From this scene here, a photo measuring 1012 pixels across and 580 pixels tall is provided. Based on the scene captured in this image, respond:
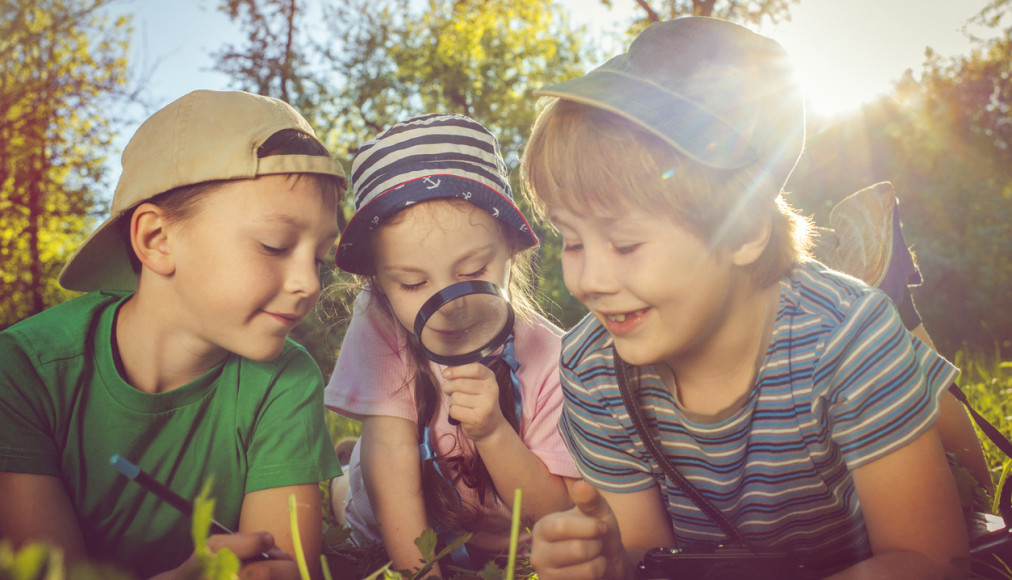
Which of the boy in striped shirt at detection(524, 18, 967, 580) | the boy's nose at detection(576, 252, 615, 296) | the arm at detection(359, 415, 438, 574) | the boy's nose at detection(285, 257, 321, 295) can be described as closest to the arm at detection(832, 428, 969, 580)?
the boy in striped shirt at detection(524, 18, 967, 580)

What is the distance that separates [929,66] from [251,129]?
1403 cm

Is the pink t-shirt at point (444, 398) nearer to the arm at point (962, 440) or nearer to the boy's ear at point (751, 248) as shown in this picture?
the boy's ear at point (751, 248)

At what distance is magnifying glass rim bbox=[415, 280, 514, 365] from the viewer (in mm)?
2615

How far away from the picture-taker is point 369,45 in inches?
469

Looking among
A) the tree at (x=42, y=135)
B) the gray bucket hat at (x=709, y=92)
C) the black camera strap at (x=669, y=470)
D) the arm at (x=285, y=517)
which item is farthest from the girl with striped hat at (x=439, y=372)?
the tree at (x=42, y=135)

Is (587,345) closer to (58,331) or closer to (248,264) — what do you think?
(248,264)

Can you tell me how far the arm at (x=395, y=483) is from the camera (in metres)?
2.80

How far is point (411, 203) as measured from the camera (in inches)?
110

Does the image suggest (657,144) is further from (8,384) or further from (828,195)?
(828,195)

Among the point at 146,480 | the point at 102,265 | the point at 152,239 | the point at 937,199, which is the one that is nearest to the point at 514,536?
the point at 146,480

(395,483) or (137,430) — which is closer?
(137,430)

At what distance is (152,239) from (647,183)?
5.56 ft

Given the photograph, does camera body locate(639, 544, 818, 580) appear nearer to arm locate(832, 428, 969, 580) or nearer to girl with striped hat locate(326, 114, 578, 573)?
arm locate(832, 428, 969, 580)

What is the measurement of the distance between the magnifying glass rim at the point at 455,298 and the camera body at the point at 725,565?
1037 millimetres
